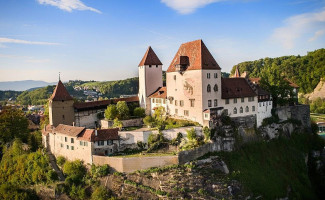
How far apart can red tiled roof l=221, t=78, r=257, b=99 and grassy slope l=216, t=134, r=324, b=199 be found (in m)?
8.16

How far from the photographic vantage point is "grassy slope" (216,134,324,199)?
38.4m

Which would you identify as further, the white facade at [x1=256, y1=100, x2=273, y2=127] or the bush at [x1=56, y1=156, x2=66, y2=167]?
the white facade at [x1=256, y1=100, x2=273, y2=127]

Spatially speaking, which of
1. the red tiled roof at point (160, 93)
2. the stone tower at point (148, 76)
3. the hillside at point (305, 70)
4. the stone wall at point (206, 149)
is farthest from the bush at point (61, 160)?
the hillside at point (305, 70)

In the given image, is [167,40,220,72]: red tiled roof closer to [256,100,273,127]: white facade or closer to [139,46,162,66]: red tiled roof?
[139,46,162,66]: red tiled roof

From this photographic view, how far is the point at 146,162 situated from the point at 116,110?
46.6 feet

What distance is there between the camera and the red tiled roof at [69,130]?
136 ft

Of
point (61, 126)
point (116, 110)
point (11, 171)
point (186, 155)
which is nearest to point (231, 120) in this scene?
point (186, 155)

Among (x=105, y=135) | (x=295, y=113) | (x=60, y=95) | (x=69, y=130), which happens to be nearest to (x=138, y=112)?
(x=105, y=135)

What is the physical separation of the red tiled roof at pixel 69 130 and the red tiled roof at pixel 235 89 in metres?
22.5

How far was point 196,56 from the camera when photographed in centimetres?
4456

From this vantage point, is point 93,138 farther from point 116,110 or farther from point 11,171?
point 11,171

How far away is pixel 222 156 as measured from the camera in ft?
133

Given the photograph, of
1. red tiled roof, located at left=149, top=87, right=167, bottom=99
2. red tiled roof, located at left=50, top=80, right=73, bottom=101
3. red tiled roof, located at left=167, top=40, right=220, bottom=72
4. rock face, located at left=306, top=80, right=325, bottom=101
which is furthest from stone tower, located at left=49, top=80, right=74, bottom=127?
rock face, located at left=306, top=80, right=325, bottom=101

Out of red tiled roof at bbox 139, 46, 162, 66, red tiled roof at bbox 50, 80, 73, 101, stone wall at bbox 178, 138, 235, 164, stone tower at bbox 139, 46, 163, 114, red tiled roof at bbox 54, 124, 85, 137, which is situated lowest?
stone wall at bbox 178, 138, 235, 164
